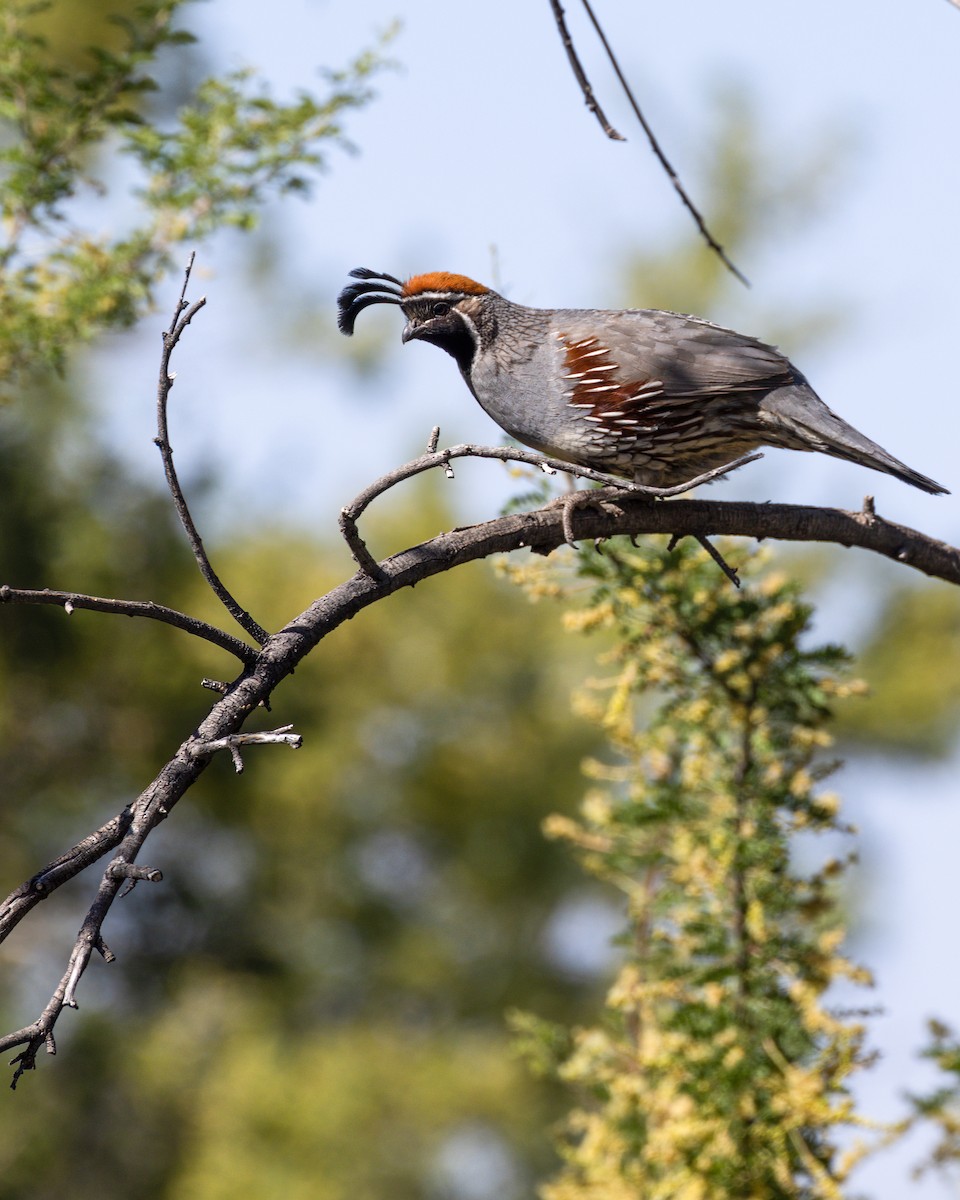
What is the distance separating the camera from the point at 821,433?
131 inches

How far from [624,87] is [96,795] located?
9.29 metres

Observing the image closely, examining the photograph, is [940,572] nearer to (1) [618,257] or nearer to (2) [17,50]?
(2) [17,50]

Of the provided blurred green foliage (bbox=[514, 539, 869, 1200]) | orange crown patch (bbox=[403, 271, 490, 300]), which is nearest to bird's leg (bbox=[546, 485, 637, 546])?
blurred green foliage (bbox=[514, 539, 869, 1200])

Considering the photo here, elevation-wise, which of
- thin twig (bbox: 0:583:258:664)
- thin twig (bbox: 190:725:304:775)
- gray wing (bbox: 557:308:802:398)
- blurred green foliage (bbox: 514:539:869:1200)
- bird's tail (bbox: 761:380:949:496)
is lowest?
thin twig (bbox: 190:725:304:775)

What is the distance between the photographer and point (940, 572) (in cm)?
335

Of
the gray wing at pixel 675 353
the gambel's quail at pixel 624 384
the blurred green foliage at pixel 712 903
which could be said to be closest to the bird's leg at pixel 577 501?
the gambel's quail at pixel 624 384

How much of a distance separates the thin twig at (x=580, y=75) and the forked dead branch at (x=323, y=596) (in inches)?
25.6

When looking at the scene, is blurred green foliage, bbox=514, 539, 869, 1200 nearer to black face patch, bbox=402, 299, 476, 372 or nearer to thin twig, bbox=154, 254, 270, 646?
black face patch, bbox=402, 299, 476, 372

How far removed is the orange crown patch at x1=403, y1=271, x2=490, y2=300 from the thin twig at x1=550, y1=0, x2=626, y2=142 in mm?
1009

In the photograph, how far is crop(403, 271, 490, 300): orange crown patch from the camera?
147 inches

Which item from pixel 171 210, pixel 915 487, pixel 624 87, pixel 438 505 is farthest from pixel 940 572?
pixel 438 505

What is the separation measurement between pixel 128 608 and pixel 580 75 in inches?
51.4

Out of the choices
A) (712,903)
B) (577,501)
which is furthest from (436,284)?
(712,903)

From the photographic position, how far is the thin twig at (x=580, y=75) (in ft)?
8.89
